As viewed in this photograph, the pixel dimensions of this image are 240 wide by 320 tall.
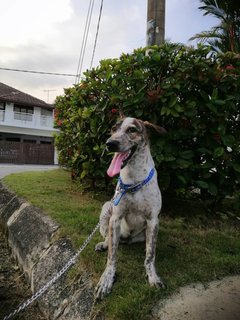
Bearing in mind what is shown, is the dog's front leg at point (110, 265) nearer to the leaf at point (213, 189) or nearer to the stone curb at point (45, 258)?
the stone curb at point (45, 258)

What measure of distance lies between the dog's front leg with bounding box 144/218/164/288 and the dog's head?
650 mm

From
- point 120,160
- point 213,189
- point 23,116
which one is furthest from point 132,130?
point 23,116

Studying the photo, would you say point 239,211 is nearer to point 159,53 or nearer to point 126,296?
point 159,53

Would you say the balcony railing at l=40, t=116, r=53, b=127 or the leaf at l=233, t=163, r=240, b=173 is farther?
the balcony railing at l=40, t=116, r=53, b=127

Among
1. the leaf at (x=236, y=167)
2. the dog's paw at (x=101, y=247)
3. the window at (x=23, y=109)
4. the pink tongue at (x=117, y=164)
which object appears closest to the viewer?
the pink tongue at (x=117, y=164)

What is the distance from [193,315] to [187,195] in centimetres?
286

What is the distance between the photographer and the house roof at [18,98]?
33812 millimetres

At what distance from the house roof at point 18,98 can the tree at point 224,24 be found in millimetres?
23526

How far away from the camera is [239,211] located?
5664mm

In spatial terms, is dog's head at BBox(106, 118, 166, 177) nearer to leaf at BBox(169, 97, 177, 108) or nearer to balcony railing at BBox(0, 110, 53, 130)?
leaf at BBox(169, 97, 177, 108)

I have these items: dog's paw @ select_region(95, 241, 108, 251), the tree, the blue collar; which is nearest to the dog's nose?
the blue collar

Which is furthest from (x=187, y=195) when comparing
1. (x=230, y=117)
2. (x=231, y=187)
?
(x=230, y=117)

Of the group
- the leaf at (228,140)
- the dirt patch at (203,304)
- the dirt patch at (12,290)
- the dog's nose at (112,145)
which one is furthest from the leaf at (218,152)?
the dirt patch at (12,290)

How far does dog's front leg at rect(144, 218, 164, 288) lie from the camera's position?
308cm
